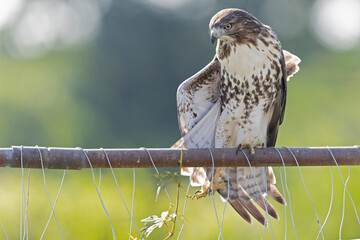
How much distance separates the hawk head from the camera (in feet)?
17.7

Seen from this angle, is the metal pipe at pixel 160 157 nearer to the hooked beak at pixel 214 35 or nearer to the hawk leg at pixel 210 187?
the hawk leg at pixel 210 187

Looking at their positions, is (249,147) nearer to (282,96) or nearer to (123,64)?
(282,96)

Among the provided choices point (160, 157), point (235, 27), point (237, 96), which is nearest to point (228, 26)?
point (235, 27)

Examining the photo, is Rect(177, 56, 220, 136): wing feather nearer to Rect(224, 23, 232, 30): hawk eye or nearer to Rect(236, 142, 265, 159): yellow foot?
Rect(224, 23, 232, 30): hawk eye

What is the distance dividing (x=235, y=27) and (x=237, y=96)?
0.50m

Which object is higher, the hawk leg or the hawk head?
the hawk head

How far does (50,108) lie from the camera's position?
46.8 metres

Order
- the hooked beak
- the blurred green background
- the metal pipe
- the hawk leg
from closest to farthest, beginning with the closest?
the metal pipe → the hawk leg → the hooked beak → the blurred green background

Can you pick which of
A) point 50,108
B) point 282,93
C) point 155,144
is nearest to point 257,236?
point 282,93

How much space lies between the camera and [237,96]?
560 cm

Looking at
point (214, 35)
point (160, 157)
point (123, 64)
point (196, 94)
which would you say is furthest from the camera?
point (123, 64)

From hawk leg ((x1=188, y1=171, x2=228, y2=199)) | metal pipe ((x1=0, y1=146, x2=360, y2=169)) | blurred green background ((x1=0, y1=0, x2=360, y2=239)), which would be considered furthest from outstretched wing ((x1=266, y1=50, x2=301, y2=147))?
blurred green background ((x1=0, y1=0, x2=360, y2=239))

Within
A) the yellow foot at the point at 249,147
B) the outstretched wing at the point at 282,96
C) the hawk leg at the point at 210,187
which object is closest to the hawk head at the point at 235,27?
the outstretched wing at the point at 282,96

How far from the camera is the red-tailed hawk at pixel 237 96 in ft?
17.7
